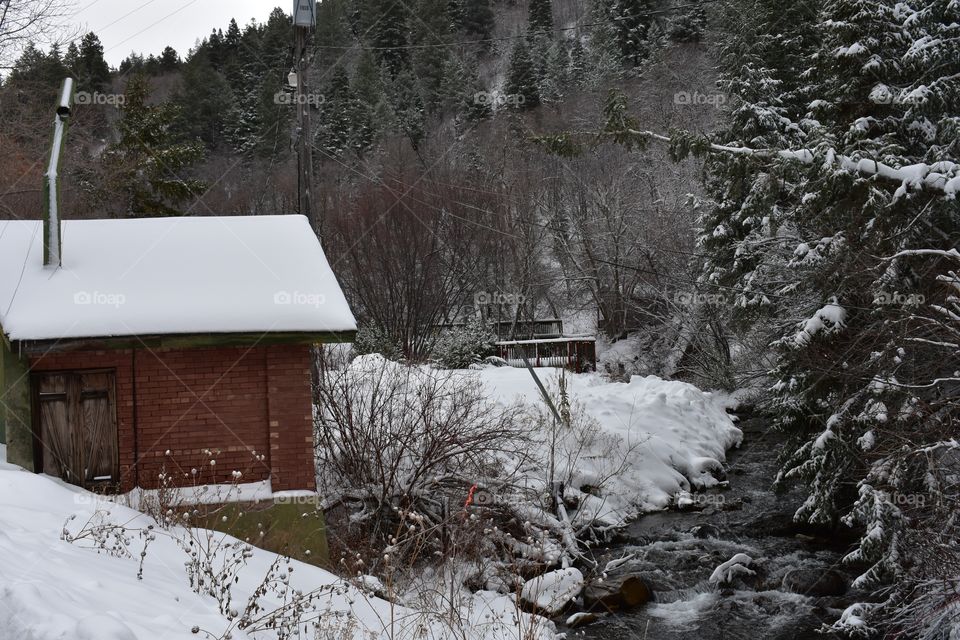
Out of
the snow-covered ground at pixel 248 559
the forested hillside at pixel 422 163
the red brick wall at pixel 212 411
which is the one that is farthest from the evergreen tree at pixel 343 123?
the red brick wall at pixel 212 411

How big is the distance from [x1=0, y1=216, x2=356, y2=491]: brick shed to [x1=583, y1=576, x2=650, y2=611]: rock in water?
436cm

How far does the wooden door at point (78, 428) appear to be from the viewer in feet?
31.9

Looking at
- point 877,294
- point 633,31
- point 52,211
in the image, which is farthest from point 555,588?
point 633,31

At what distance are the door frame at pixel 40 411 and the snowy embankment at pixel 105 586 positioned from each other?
1.77 feet

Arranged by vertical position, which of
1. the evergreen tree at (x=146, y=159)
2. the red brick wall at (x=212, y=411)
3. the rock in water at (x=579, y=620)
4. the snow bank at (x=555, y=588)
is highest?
the evergreen tree at (x=146, y=159)

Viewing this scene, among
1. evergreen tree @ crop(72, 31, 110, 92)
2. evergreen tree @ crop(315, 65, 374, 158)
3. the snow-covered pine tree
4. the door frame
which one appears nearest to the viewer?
the snow-covered pine tree

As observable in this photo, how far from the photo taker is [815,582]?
36.6 feet

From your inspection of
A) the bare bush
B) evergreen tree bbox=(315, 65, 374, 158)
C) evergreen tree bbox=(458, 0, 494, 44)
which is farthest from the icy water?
evergreen tree bbox=(458, 0, 494, 44)

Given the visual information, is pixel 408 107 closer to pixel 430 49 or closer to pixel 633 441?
pixel 430 49

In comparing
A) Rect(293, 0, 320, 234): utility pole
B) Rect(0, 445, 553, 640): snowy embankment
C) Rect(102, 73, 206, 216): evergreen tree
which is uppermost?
Rect(102, 73, 206, 216): evergreen tree

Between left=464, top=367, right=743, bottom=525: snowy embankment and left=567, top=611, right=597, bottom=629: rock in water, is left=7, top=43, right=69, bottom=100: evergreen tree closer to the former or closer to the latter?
left=464, top=367, right=743, bottom=525: snowy embankment

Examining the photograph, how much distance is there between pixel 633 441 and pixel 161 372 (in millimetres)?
10382

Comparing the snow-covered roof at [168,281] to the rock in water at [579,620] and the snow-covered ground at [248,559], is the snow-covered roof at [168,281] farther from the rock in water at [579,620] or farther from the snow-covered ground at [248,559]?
the rock in water at [579,620]

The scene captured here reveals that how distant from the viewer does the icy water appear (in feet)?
33.3
